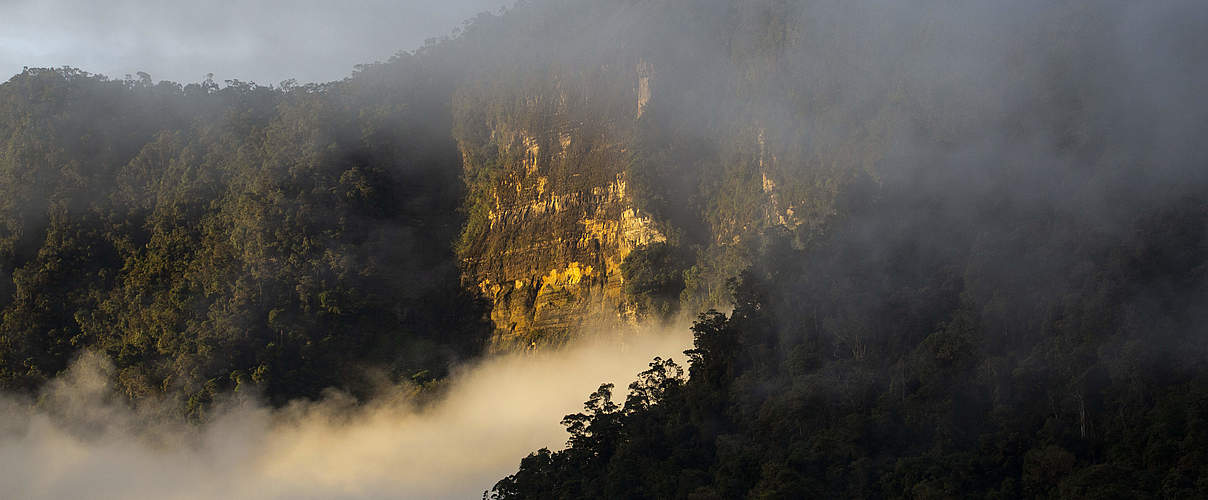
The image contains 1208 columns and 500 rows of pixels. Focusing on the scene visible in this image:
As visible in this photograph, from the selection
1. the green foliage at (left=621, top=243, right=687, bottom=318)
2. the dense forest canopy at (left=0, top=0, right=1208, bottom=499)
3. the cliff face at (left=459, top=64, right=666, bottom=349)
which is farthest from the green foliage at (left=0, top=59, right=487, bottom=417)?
the green foliage at (left=621, top=243, right=687, bottom=318)

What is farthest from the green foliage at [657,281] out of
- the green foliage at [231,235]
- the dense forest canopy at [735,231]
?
the green foliage at [231,235]

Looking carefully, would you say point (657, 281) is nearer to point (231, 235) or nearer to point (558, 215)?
point (558, 215)

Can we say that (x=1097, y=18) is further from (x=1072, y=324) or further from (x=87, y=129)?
(x=87, y=129)

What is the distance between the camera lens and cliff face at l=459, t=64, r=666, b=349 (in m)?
47.5

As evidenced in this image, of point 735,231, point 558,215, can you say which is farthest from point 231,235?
point 735,231

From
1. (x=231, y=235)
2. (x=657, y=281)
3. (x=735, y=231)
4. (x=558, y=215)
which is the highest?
(x=231, y=235)

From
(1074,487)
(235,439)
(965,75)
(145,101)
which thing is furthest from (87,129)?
(1074,487)

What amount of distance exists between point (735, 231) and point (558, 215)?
6576mm

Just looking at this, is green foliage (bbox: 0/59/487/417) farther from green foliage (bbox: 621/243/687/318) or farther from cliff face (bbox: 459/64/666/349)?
green foliage (bbox: 621/243/687/318)

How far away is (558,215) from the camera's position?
48438 mm

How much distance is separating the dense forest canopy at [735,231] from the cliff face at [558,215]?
0.65 ft

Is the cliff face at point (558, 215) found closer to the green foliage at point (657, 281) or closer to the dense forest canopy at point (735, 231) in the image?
the dense forest canopy at point (735, 231)

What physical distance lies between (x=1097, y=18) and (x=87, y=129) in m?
37.9

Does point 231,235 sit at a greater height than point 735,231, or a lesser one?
greater
